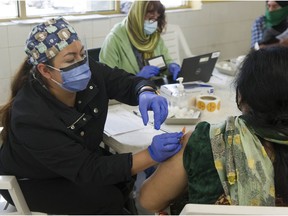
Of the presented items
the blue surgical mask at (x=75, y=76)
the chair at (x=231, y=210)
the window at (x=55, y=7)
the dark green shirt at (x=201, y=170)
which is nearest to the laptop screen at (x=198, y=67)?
the blue surgical mask at (x=75, y=76)

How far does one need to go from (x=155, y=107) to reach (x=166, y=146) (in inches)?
12.6

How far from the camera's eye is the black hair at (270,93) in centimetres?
105

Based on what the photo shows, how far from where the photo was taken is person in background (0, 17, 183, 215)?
142 cm

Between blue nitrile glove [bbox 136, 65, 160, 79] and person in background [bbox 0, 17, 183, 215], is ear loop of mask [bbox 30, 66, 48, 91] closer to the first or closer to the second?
person in background [bbox 0, 17, 183, 215]

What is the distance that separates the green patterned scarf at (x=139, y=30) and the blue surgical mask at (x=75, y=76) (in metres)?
1.07

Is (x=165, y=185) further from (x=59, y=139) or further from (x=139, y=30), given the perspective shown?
(x=139, y=30)

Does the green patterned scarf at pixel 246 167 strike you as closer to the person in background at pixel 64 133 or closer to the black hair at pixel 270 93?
the black hair at pixel 270 93

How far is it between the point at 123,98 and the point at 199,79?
0.65 metres

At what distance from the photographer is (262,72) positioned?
1.06 metres

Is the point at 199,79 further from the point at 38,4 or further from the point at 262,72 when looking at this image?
the point at 38,4

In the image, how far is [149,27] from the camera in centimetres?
264

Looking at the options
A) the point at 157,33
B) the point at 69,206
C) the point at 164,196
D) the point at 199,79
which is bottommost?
the point at 69,206

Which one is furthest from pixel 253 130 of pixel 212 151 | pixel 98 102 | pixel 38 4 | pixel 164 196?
pixel 38 4

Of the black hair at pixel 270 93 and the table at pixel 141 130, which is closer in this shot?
Result: the black hair at pixel 270 93
